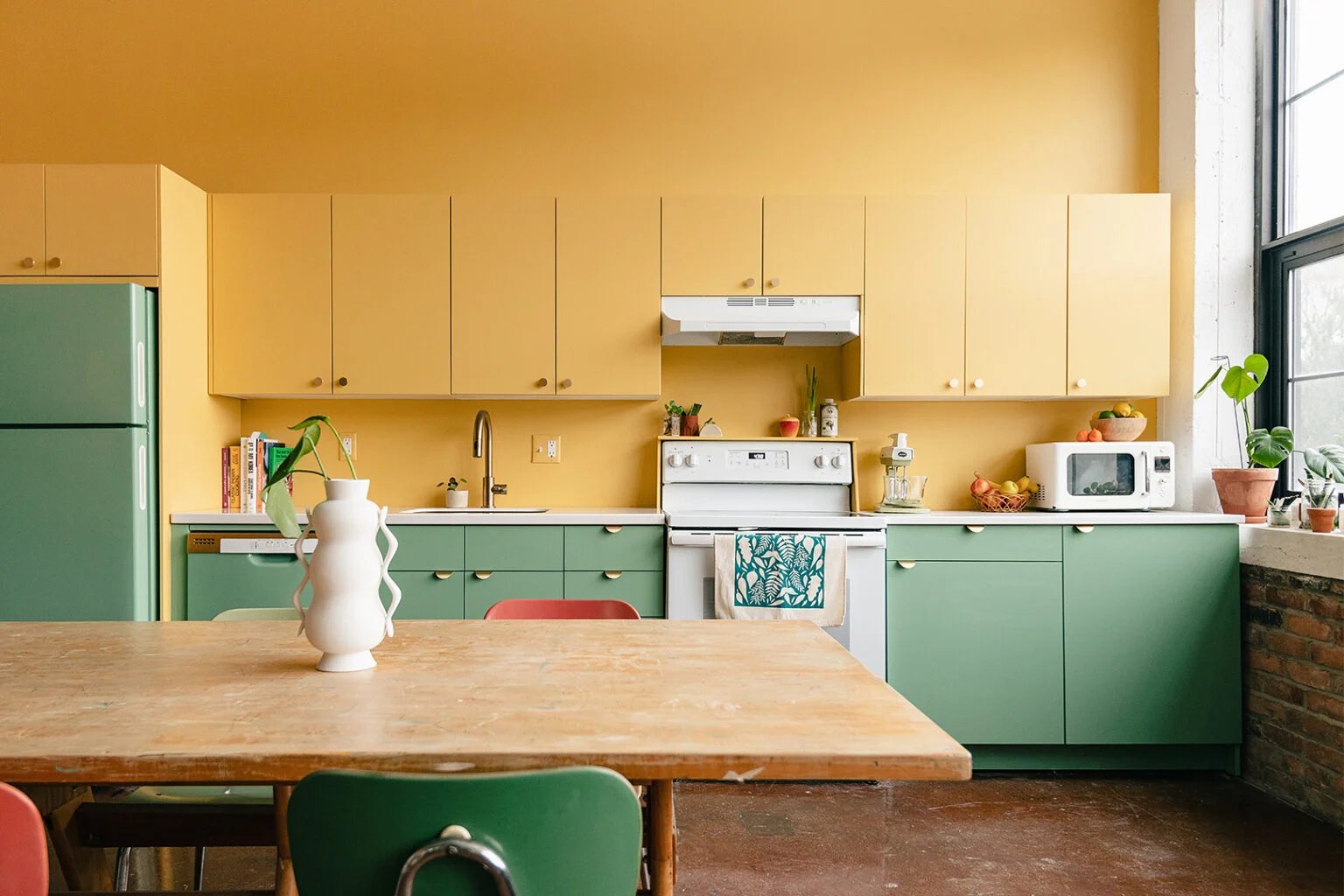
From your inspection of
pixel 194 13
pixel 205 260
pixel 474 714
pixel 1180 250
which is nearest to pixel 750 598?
pixel 474 714

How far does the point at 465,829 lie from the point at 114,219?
10.3ft

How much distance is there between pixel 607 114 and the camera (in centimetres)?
384

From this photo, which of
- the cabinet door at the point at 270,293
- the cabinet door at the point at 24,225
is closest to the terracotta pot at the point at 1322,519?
the cabinet door at the point at 270,293

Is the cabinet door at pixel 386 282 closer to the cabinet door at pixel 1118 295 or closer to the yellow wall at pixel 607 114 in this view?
the yellow wall at pixel 607 114

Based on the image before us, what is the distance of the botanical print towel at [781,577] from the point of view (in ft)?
10.2

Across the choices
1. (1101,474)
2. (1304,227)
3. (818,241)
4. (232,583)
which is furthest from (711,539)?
(1304,227)

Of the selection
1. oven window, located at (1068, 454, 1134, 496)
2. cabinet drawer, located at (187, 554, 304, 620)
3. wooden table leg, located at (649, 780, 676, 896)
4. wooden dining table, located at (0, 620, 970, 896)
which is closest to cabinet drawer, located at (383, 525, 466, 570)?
cabinet drawer, located at (187, 554, 304, 620)

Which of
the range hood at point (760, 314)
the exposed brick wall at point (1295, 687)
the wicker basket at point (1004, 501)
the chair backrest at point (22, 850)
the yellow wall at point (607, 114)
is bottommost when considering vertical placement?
the exposed brick wall at point (1295, 687)

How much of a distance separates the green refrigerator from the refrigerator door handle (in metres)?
0.03

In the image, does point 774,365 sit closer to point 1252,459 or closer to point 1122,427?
point 1122,427

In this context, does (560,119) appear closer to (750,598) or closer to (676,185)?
(676,185)

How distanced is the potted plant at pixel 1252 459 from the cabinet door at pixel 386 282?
2.97 meters

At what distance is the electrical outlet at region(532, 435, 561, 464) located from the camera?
12.5 ft

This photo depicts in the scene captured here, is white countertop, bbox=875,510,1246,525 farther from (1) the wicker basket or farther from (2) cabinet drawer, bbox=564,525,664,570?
(2) cabinet drawer, bbox=564,525,664,570
